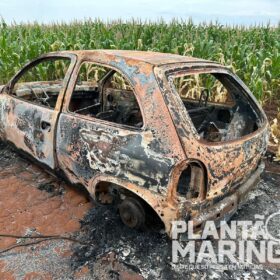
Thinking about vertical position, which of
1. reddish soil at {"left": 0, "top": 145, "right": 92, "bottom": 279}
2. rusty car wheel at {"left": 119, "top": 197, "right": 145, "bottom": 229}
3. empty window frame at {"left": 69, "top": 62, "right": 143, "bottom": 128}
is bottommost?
reddish soil at {"left": 0, "top": 145, "right": 92, "bottom": 279}

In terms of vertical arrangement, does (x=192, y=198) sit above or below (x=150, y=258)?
above

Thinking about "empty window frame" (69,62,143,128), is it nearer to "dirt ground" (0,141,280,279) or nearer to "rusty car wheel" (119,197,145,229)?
"dirt ground" (0,141,280,279)

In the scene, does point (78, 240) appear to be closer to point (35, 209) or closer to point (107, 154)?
point (35, 209)

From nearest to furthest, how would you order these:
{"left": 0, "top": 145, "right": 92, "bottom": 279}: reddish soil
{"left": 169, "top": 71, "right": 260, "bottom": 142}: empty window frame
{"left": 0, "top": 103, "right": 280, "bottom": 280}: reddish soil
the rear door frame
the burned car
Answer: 1. the burned car
2. {"left": 0, "top": 103, "right": 280, "bottom": 280}: reddish soil
3. {"left": 0, "top": 145, "right": 92, "bottom": 279}: reddish soil
4. the rear door frame
5. {"left": 169, "top": 71, "right": 260, "bottom": 142}: empty window frame

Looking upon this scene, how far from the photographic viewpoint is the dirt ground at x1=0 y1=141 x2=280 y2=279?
2.94 meters

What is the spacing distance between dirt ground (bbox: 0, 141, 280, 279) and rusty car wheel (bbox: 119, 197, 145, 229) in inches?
6.8

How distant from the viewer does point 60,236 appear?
3.35 meters

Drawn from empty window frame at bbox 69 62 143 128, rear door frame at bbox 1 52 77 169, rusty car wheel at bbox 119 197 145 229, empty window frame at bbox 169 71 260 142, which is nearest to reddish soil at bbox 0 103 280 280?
rusty car wheel at bbox 119 197 145 229

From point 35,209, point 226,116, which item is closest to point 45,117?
point 35,209

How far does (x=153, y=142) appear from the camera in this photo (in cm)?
284

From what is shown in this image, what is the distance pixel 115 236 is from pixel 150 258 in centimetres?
43

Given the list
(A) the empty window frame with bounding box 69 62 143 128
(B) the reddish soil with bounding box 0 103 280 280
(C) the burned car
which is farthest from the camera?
(A) the empty window frame with bounding box 69 62 143 128

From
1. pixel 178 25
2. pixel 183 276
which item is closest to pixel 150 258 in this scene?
pixel 183 276

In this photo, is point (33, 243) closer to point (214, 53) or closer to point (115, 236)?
point (115, 236)
